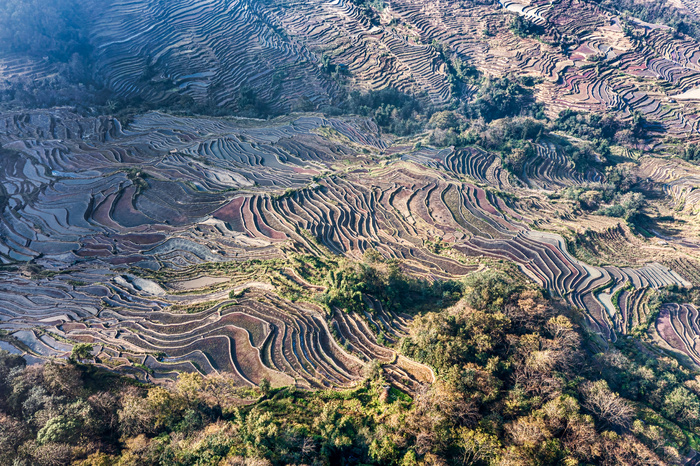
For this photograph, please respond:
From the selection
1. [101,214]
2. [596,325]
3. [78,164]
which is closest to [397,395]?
[596,325]

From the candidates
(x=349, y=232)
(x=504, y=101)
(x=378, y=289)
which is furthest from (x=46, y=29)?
(x=504, y=101)

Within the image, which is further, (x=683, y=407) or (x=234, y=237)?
(x=234, y=237)

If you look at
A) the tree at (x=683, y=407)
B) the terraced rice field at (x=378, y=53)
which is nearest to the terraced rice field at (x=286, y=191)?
the terraced rice field at (x=378, y=53)

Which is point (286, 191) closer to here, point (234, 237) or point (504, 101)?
point (234, 237)

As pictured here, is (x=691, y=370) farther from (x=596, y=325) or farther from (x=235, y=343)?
(x=235, y=343)

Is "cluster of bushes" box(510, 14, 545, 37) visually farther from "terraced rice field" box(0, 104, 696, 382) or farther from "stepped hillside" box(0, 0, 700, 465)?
"terraced rice field" box(0, 104, 696, 382)

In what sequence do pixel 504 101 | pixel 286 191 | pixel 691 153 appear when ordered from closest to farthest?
1. pixel 286 191
2. pixel 691 153
3. pixel 504 101

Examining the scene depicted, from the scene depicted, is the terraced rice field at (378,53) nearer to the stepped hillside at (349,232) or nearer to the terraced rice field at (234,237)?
the stepped hillside at (349,232)

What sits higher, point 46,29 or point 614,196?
point 46,29
